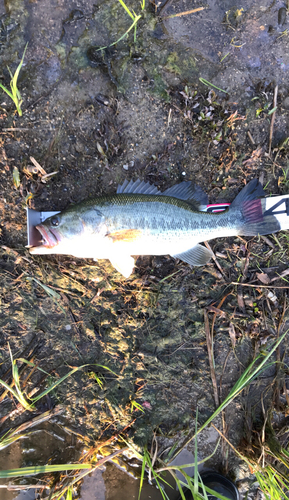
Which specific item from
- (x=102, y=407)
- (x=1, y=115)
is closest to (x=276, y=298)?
(x=102, y=407)

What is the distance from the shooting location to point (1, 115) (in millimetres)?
3596

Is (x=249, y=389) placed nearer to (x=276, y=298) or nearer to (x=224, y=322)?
(x=224, y=322)

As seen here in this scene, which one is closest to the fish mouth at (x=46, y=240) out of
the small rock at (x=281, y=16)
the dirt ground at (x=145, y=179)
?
the dirt ground at (x=145, y=179)

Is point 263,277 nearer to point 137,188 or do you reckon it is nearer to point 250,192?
point 250,192

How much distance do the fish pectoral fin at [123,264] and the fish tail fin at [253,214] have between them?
1504mm

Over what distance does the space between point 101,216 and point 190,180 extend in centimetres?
143

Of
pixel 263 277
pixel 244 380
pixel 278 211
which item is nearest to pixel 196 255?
pixel 263 277

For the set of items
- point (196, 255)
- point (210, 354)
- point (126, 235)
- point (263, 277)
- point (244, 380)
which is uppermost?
point (126, 235)

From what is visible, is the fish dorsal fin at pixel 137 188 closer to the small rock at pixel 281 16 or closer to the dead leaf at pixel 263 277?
the dead leaf at pixel 263 277

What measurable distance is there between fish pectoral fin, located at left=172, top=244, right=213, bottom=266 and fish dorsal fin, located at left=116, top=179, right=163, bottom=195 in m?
0.90

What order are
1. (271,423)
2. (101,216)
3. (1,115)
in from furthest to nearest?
(271,423), (1,115), (101,216)

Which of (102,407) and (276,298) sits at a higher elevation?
(276,298)

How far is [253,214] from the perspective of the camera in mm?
3574

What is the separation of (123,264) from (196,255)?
0.98m
